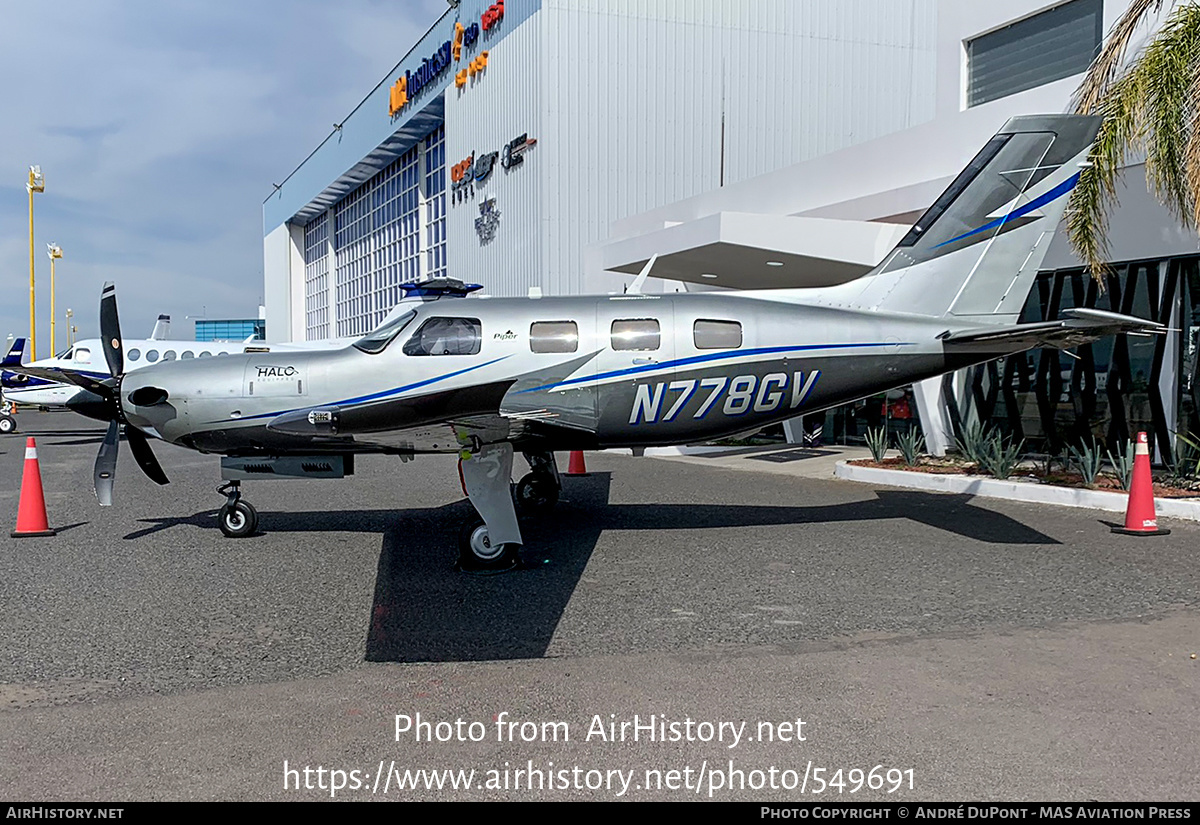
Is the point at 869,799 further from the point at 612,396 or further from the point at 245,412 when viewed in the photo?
the point at 245,412

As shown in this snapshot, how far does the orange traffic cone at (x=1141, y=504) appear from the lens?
936 centimetres

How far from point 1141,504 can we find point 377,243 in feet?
142

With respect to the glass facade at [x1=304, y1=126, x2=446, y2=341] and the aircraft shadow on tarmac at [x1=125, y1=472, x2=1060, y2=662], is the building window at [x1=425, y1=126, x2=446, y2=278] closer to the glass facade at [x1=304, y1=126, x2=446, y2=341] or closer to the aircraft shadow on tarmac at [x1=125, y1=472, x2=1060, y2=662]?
the glass facade at [x1=304, y1=126, x2=446, y2=341]

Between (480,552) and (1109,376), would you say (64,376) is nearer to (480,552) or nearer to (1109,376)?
(480,552)

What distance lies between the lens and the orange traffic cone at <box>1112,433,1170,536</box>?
9359mm

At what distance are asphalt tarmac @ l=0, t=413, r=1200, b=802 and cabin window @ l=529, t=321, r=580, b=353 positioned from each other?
1.96 meters

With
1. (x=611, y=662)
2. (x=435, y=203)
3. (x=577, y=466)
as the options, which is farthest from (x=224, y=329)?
(x=611, y=662)

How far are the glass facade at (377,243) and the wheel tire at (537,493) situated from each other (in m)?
27.7

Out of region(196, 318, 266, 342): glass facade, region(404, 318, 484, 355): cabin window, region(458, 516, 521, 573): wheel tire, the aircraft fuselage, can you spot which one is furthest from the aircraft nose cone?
region(196, 318, 266, 342): glass facade

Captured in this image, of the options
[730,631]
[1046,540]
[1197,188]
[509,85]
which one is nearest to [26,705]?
[730,631]

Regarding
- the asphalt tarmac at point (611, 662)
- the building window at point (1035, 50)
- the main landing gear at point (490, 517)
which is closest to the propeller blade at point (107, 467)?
the asphalt tarmac at point (611, 662)

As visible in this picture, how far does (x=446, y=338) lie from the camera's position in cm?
878

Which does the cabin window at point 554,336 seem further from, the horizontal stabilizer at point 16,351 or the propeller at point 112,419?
the horizontal stabilizer at point 16,351

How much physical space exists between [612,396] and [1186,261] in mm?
9470
